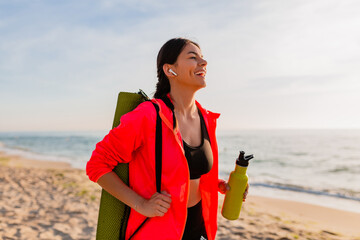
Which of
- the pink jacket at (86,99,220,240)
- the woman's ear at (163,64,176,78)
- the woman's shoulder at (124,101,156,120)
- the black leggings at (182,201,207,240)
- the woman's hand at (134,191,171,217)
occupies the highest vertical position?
the woman's ear at (163,64,176,78)

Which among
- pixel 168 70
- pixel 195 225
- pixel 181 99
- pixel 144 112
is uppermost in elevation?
pixel 168 70

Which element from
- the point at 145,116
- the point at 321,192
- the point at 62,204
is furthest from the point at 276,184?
the point at 145,116

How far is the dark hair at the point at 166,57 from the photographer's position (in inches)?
74.4

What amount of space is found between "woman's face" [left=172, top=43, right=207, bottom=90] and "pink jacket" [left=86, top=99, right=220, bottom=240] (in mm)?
339

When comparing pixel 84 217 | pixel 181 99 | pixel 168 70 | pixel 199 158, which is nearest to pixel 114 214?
pixel 199 158

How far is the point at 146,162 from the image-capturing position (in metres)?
1.56

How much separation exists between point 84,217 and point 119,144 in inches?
196

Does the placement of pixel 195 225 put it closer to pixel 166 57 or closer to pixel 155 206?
pixel 155 206

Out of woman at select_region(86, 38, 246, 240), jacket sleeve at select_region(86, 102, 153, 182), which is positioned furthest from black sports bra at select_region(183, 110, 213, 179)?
jacket sleeve at select_region(86, 102, 153, 182)

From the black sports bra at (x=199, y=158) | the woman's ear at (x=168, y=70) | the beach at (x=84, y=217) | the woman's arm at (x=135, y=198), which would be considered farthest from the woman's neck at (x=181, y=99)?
the beach at (x=84, y=217)

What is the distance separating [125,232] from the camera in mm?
1633

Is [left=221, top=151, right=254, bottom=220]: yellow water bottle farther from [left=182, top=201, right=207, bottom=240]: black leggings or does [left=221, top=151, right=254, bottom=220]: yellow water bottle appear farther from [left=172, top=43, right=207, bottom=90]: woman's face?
[left=172, top=43, right=207, bottom=90]: woman's face

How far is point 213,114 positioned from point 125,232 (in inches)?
42.7

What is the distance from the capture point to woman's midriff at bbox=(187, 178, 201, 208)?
1840mm
